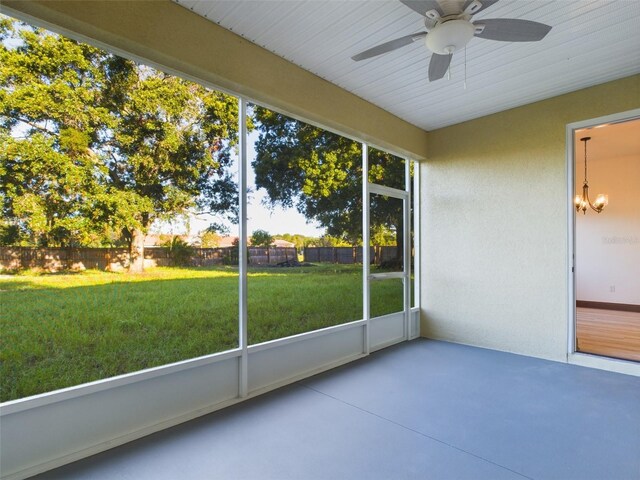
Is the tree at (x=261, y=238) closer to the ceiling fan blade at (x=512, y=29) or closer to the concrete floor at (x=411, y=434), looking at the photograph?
the concrete floor at (x=411, y=434)

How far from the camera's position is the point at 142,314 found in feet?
12.7

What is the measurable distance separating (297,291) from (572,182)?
380cm

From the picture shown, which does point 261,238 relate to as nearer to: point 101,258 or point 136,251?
point 136,251

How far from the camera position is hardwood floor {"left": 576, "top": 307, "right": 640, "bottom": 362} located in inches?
145

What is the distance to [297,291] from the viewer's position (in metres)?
5.35

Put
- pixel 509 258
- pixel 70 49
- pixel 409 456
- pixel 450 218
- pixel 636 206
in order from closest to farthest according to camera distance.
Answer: pixel 409 456 < pixel 70 49 < pixel 509 258 < pixel 450 218 < pixel 636 206

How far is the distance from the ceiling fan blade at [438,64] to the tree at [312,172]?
7.56 ft

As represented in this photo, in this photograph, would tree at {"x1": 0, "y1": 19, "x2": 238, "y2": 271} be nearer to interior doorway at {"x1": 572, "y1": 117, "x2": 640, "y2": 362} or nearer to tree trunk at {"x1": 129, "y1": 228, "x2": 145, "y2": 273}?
tree trunk at {"x1": 129, "y1": 228, "x2": 145, "y2": 273}

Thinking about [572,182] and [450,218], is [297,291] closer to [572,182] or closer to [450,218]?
[450,218]

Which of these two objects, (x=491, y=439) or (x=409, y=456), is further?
(x=491, y=439)

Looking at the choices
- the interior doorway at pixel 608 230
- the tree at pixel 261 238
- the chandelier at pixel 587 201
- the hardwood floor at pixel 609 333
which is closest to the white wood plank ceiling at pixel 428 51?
the tree at pixel 261 238

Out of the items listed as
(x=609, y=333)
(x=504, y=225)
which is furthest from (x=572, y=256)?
(x=609, y=333)

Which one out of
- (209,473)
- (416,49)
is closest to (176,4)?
(416,49)

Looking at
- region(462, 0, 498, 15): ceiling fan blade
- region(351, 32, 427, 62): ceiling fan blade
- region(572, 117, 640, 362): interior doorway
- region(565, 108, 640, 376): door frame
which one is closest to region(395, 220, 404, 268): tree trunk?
region(565, 108, 640, 376): door frame
